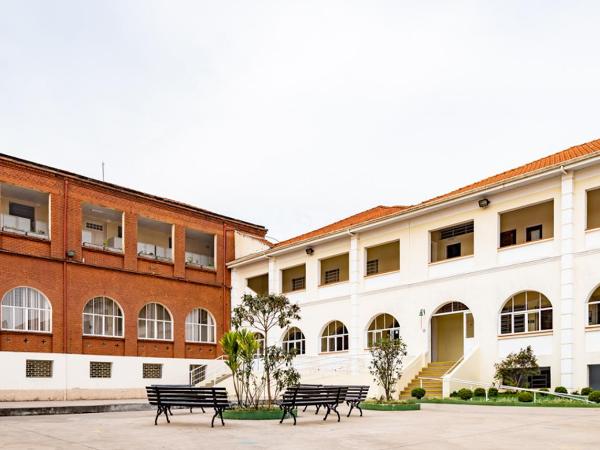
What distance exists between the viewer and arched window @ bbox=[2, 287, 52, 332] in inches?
1078

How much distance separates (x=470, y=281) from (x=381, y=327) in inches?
220

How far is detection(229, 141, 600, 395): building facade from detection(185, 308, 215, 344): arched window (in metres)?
3.61

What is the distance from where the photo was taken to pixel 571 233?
22609 millimetres

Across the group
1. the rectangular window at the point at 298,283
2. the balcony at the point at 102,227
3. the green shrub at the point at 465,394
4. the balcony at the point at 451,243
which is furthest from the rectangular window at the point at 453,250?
the balcony at the point at 102,227

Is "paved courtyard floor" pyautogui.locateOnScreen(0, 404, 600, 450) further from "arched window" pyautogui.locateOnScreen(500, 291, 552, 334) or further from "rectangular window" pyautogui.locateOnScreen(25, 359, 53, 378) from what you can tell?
"rectangular window" pyautogui.locateOnScreen(25, 359, 53, 378)

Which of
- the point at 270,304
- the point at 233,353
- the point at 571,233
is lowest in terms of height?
the point at 233,353

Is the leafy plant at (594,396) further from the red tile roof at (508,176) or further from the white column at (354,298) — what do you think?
the white column at (354,298)

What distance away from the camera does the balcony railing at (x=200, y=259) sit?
36781mm

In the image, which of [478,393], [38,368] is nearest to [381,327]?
[478,393]

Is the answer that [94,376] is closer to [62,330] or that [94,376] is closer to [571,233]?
[62,330]

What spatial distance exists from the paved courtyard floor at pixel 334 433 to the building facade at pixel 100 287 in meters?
14.6

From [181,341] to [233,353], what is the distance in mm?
18762

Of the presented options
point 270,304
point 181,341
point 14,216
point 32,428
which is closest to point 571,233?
point 270,304

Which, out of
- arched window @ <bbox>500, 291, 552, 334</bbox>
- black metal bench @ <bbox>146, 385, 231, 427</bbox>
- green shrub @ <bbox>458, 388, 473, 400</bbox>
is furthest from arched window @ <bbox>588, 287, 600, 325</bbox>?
black metal bench @ <bbox>146, 385, 231, 427</bbox>
